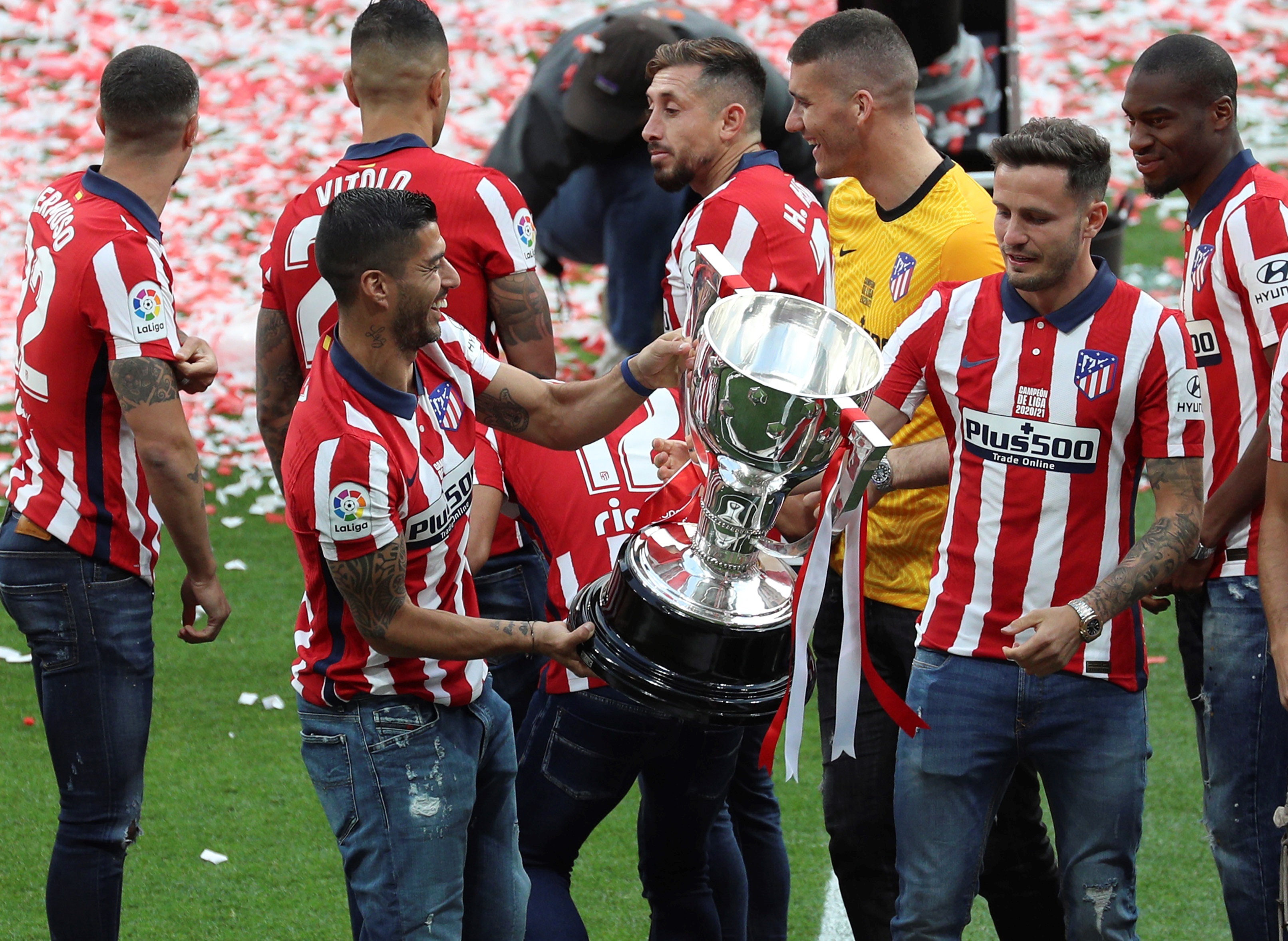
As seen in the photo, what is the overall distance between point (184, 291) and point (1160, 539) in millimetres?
7395

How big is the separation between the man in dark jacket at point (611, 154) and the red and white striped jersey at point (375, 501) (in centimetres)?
422

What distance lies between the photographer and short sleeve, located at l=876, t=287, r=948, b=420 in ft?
10.5

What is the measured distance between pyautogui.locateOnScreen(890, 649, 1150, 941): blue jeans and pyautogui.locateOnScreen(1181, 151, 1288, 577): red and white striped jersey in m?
0.54

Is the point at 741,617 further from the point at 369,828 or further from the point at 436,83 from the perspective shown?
the point at 436,83

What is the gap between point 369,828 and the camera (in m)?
2.92

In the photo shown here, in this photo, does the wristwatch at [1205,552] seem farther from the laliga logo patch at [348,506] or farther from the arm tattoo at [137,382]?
the arm tattoo at [137,382]

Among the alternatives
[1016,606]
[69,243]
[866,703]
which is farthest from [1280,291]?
[69,243]

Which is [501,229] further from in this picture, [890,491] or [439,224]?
[890,491]

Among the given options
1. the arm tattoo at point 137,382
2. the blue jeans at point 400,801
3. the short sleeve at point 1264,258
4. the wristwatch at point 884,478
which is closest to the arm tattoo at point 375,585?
the blue jeans at point 400,801

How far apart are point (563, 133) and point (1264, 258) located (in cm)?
493

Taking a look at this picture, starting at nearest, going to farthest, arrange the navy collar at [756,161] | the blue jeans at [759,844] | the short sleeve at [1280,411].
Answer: the short sleeve at [1280,411] < the blue jeans at [759,844] < the navy collar at [756,161]

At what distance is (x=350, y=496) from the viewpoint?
9.02 ft

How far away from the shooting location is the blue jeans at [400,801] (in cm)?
291

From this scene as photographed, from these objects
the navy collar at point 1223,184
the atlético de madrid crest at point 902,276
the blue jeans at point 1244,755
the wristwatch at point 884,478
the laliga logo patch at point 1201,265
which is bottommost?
the blue jeans at point 1244,755
